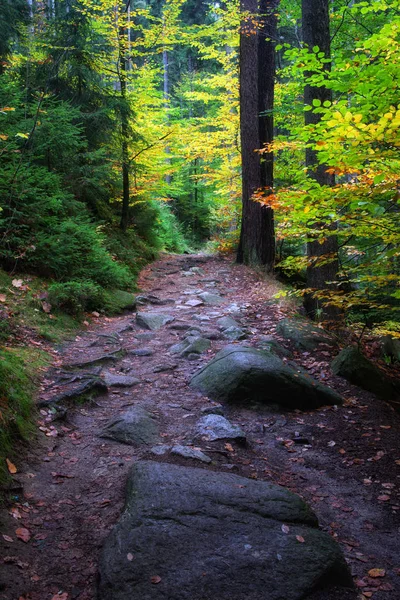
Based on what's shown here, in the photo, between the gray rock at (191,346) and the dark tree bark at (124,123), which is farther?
the dark tree bark at (124,123)

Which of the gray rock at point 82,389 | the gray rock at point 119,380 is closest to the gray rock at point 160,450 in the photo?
the gray rock at point 82,389

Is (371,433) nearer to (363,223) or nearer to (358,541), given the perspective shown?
(358,541)

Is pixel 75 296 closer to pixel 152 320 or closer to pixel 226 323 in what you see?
pixel 152 320

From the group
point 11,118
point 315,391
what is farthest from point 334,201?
point 11,118

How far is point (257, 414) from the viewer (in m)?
4.84

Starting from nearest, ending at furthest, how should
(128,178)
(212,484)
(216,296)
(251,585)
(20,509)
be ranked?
1. (251,585)
2. (20,509)
3. (212,484)
4. (216,296)
5. (128,178)

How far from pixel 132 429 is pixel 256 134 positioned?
32.6 feet

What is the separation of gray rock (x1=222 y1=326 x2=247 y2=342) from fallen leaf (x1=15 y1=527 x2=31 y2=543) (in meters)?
4.48

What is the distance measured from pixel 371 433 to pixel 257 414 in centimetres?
125

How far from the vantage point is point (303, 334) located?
677 cm

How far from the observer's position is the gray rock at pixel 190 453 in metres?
3.67

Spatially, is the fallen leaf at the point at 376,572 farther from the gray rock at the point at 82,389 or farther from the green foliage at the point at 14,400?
the gray rock at the point at 82,389

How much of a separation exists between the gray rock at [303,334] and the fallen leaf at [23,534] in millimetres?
4749

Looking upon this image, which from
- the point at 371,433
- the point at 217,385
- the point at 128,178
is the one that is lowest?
the point at 371,433
